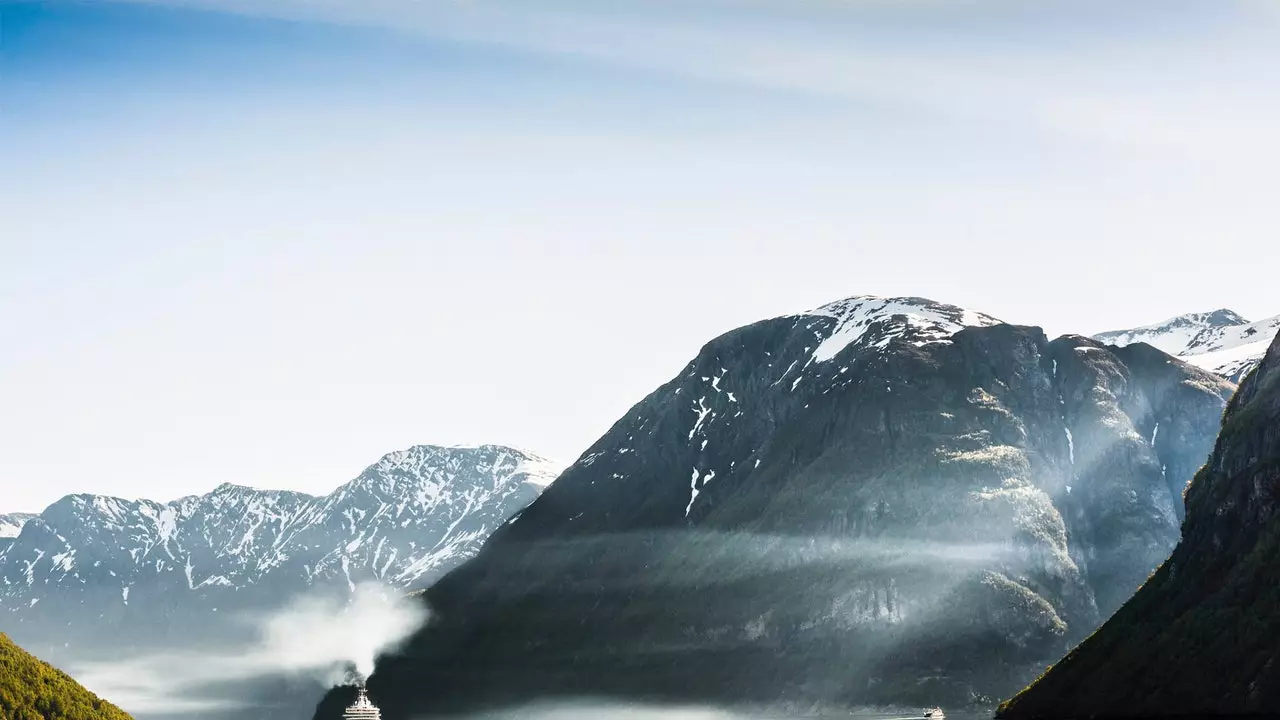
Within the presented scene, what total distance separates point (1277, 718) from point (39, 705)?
158133 mm

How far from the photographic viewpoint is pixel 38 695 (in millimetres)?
179375

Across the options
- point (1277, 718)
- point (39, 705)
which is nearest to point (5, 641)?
point (39, 705)

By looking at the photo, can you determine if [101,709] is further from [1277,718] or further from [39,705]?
[1277,718]

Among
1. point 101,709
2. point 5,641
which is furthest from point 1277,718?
point 5,641

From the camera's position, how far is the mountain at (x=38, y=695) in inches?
6900

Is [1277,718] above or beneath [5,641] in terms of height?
beneath

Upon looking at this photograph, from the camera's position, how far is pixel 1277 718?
19700cm

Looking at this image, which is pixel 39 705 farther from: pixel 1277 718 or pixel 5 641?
pixel 1277 718

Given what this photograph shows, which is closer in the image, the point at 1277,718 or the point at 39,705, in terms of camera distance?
the point at 39,705

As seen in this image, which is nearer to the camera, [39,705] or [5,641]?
[39,705]

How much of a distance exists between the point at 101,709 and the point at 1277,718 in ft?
502

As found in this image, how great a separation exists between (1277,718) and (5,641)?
6554 inches

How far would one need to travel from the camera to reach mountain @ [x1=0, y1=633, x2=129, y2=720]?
17525 centimetres

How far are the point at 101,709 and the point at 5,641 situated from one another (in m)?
15.7
